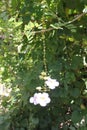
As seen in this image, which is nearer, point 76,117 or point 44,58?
point 44,58

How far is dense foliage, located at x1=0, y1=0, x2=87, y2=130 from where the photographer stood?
213cm

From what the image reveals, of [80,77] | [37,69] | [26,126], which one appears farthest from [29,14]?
[26,126]

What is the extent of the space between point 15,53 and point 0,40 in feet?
0.48

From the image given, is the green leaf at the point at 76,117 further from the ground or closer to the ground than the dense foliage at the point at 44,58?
closer to the ground

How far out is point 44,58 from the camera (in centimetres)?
215

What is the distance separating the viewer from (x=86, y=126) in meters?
2.31

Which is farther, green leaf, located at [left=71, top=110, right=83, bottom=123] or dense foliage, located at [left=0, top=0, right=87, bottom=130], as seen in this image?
green leaf, located at [left=71, top=110, right=83, bottom=123]

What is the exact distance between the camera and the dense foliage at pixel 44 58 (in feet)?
6.98

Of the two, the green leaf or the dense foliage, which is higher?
the dense foliage

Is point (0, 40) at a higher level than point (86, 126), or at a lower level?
higher

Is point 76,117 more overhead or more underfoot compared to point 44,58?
more underfoot

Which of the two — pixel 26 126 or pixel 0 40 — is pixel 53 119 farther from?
pixel 0 40

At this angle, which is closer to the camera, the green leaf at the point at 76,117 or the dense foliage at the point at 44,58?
the dense foliage at the point at 44,58

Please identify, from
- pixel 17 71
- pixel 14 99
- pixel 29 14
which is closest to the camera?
pixel 29 14
